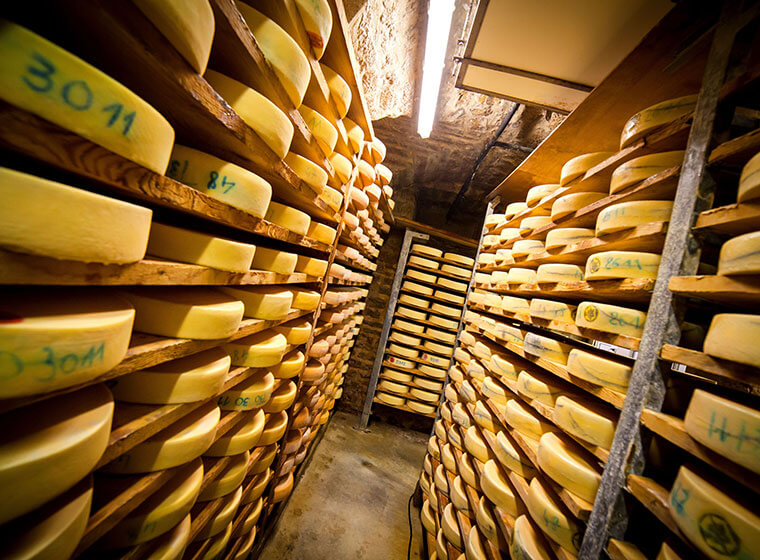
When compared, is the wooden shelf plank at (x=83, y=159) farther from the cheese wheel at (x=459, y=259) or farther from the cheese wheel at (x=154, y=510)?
the cheese wheel at (x=459, y=259)

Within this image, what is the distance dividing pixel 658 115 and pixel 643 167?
24 cm

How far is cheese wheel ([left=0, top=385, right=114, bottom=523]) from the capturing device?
56 cm

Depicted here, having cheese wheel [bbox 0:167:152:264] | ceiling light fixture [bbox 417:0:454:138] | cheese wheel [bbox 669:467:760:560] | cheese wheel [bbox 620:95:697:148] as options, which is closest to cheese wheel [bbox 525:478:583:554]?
cheese wheel [bbox 669:467:760:560]

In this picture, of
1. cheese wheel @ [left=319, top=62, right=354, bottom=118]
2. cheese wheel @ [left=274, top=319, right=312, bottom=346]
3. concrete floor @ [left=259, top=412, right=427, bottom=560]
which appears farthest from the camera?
concrete floor @ [left=259, top=412, right=427, bottom=560]

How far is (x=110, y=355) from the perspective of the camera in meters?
0.71

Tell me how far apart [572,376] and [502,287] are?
4.01 feet

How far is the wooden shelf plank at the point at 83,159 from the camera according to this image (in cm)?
51

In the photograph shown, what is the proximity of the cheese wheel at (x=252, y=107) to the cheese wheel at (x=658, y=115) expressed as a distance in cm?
167

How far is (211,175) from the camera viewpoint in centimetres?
102

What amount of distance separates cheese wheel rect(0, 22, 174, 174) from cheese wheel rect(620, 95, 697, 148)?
197cm

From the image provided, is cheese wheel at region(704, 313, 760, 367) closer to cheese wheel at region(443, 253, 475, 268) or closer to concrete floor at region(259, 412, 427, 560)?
concrete floor at region(259, 412, 427, 560)

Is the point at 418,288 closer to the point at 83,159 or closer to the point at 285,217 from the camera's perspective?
the point at 285,217

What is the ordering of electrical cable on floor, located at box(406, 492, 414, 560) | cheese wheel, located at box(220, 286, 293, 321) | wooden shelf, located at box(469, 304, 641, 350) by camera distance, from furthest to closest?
electrical cable on floor, located at box(406, 492, 414, 560), cheese wheel, located at box(220, 286, 293, 321), wooden shelf, located at box(469, 304, 641, 350)

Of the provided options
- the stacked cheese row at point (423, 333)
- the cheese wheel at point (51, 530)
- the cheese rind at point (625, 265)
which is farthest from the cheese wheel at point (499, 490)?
the stacked cheese row at point (423, 333)
